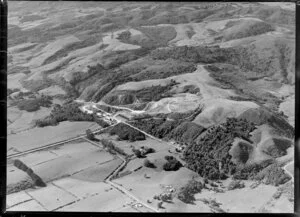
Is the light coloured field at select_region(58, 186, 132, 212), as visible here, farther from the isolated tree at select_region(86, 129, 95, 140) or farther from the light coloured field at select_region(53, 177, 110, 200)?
the isolated tree at select_region(86, 129, 95, 140)

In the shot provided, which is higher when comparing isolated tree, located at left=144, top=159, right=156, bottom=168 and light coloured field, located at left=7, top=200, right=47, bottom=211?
isolated tree, located at left=144, top=159, right=156, bottom=168

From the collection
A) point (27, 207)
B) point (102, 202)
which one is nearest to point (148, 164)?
point (102, 202)

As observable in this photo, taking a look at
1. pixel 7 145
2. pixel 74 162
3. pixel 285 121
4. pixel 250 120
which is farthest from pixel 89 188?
pixel 285 121

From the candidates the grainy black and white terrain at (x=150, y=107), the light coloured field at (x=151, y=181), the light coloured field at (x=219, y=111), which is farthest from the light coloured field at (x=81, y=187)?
the light coloured field at (x=219, y=111)

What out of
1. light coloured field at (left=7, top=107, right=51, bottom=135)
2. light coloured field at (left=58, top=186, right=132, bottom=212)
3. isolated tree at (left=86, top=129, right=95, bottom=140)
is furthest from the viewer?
light coloured field at (left=7, top=107, right=51, bottom=135)

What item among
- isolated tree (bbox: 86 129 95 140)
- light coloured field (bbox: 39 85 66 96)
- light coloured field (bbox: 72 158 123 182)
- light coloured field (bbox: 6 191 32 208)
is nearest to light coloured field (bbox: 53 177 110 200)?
light coloured field (bbox: 72 158 123 182)
